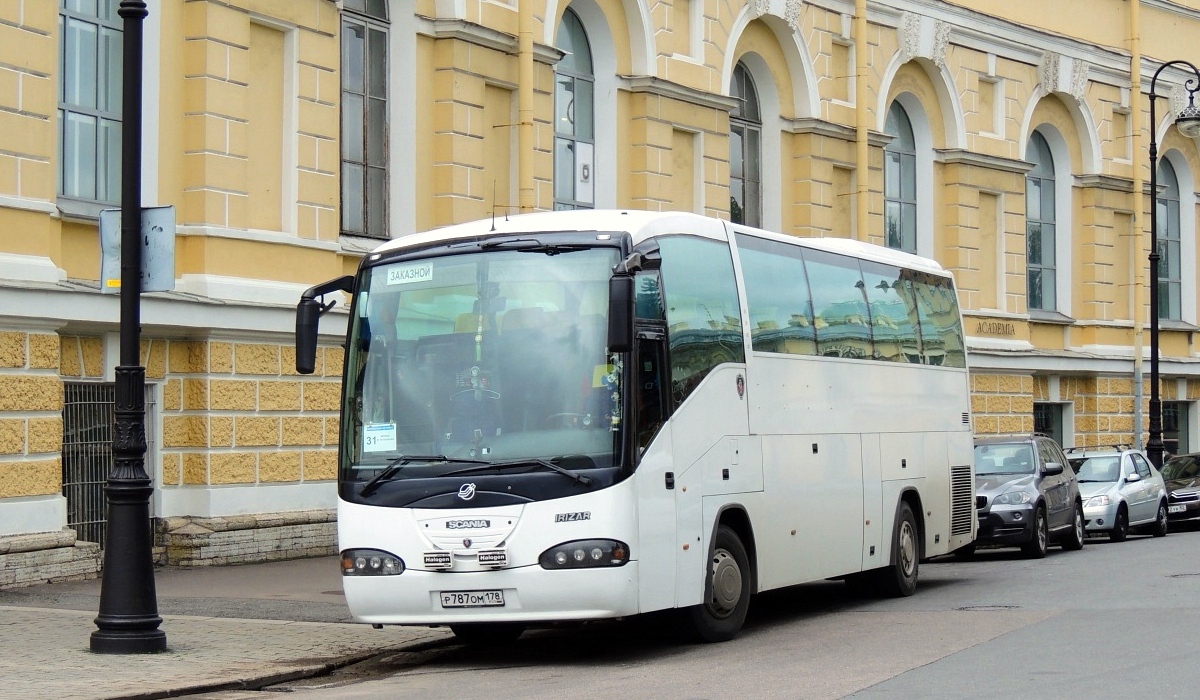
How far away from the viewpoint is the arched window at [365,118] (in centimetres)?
2336

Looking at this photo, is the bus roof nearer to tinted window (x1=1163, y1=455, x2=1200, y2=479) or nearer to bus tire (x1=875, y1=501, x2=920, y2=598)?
bus tire (x1=875, y1=501, x2=920, y2=598)

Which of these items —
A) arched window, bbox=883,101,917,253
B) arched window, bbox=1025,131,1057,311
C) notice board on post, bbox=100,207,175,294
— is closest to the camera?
notice board on post, bbox=100,207,175,294

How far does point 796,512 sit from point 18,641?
6.28m

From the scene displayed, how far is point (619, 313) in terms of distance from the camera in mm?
11656

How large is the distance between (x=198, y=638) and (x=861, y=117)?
22.0 m

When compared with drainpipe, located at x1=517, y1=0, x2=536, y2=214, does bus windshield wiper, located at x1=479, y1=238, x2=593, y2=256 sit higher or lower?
lower

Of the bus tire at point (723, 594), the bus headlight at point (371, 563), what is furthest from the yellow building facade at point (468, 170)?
the bus tire at point (723, 594)

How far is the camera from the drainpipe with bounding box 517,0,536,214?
25.0m

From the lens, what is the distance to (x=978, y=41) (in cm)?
3684

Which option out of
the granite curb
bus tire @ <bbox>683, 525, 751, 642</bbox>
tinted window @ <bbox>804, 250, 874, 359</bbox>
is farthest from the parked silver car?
the granite curb

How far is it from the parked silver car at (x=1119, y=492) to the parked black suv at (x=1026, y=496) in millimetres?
1680

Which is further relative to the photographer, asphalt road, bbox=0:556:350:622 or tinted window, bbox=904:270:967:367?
tinted window, bbox=904:270:967:367

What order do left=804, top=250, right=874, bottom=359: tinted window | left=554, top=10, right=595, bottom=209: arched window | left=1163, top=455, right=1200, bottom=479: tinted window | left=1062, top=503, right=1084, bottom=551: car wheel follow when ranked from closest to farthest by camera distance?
left=804, top=250, right=874, bottom=359: tinted window
left=1062, top=503, right=1084, bottom=551: car wheel
left=554, top=10, right=595, bottom=209: arched window
left=1163, top=455, right=1200, bottom=479: tinted window

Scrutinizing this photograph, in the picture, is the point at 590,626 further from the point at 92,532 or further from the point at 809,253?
the point at 92,532
